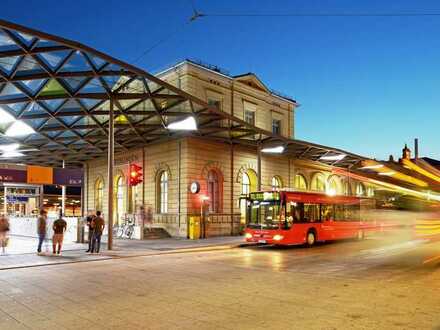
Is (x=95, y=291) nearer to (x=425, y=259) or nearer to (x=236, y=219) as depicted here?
(x=425, y=259)

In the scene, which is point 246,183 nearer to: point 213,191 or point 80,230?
point 213,191

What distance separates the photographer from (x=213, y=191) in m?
30.2

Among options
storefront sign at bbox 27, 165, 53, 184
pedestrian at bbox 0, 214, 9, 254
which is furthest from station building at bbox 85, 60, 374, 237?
pedestrian at bbox 0, 214, 9, 254

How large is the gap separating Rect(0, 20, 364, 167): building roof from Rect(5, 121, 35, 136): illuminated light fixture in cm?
5

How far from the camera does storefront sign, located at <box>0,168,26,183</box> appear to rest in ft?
80.9

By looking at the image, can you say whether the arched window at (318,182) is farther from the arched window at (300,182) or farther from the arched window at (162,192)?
the arched window at (162,192)

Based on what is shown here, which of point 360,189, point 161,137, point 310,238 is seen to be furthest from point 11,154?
point 360,189

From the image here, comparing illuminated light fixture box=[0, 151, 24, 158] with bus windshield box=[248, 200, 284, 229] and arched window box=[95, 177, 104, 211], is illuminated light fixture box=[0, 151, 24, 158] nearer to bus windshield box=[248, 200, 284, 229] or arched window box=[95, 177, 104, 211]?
arched window box=[95, 177, 104, 211]

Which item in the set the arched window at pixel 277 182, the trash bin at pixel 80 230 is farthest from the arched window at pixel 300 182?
the trash bin at pixel 80 230

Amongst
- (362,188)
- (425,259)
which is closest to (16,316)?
(425,259)

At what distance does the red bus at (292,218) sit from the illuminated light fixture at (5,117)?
13681 mm

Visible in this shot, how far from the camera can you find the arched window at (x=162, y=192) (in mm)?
30062

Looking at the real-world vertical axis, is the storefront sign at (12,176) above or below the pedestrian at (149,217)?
above

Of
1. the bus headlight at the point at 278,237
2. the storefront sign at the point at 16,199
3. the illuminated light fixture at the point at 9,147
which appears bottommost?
the bus headlight at the point at 278,237
